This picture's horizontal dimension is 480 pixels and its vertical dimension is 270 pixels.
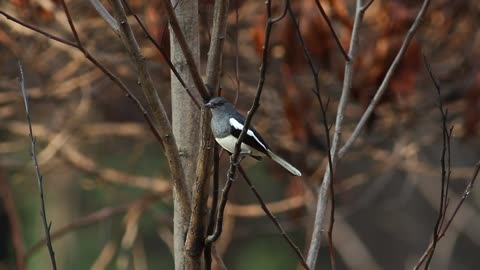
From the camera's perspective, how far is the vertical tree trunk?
92.6 inches

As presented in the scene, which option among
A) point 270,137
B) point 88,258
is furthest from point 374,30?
point 88,258

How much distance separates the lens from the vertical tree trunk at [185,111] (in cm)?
235

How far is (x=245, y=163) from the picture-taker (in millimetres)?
5988

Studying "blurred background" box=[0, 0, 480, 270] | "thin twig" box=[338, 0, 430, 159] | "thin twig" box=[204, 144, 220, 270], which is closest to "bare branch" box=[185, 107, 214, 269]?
"thin twig" box=[204, 144, 220, 270]

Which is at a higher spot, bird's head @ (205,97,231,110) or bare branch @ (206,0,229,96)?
bare branch @ (206,0,229,96)

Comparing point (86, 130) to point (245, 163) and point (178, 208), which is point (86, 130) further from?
point (178, 208)

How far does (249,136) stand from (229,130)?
0.14 m

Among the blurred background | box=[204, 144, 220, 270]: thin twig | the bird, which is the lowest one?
box=[204, 144, 220, 270]: thin twig

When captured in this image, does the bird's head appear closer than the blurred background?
Yes

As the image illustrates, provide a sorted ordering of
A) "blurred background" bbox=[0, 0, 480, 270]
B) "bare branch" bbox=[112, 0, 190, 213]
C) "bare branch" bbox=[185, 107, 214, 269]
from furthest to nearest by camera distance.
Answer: "blurred background" bbox=[0, 0, 480, 270]
"bare branch" bbox=[185, 107, 214, 269]
"bare branch" bbox=[112, 0, 190, 213]

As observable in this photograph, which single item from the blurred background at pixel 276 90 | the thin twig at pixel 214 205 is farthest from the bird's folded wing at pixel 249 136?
the blurred background at pixel 276 90

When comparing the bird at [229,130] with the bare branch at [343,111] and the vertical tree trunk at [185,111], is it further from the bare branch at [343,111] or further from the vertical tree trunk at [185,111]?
the bare branch at [343,111]

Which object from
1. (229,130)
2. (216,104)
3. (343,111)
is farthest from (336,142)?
(216,104)

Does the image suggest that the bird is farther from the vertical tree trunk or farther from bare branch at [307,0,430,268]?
bare branch at [307,0,430,268]
